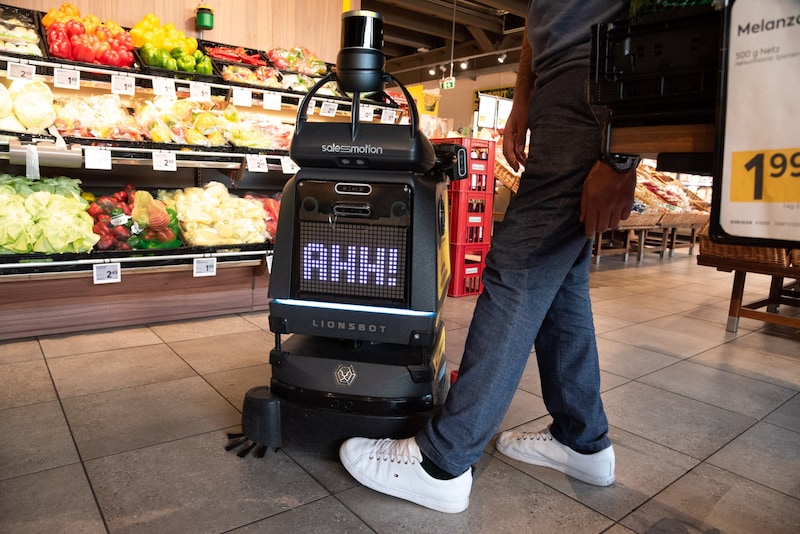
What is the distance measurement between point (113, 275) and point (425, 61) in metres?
14.3

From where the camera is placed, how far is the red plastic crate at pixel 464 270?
404 cm

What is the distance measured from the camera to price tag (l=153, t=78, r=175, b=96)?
114 inches

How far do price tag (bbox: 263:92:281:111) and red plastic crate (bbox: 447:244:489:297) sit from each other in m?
1.53

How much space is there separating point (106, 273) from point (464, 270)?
235 centimetres

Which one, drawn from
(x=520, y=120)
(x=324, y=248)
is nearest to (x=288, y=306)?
(x=324, y=248)

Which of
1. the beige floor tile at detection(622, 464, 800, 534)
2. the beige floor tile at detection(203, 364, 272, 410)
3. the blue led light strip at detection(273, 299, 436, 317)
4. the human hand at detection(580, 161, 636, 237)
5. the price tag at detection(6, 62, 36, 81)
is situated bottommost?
the beige floor tile at detection(622, 464, 800, 534)

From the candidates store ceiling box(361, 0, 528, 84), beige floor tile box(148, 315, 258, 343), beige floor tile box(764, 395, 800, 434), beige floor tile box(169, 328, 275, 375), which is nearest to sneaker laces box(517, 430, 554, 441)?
beige floor tile box(764, 395, 800, 434)

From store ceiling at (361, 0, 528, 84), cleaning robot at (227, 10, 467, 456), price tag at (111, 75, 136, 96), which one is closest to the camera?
cleaning robot at (227, 10, 467, 456)

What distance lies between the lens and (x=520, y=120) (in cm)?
158

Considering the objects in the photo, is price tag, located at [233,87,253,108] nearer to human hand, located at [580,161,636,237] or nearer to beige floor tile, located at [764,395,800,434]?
human hand, located at [580,161,636,237]

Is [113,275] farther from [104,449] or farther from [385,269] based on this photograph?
[385,269]

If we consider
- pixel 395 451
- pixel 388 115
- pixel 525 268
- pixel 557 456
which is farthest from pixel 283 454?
pixel 388 115

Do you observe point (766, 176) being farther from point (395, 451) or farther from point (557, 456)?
point (557, 456)

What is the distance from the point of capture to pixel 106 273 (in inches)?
106
